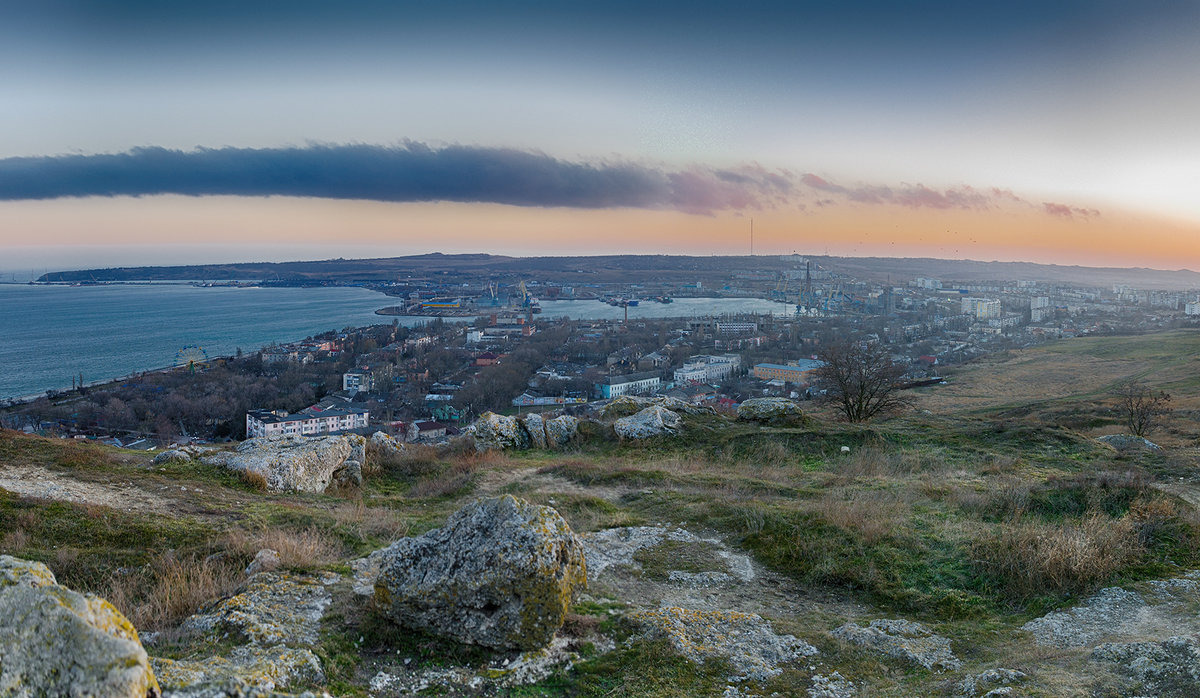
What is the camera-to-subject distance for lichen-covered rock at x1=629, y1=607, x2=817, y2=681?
5.62 m

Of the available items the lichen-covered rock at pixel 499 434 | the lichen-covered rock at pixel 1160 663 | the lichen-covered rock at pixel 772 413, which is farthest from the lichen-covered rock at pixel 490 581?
the lichen-covered rock at pixel 772 413

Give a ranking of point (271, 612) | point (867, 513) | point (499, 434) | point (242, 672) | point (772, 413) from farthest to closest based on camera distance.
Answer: point (772, 413) → point (499, 434) → point (867, 513) → point (271, 612) → point (242, 672)

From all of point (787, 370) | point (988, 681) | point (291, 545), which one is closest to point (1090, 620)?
point (988, 681)

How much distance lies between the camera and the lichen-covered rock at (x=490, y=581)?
548 centimetres

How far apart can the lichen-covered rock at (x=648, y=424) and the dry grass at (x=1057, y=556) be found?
10912mm

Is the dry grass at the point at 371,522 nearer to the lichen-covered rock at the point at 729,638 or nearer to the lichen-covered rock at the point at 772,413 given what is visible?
the lichen-covered rock at the point at 729,638

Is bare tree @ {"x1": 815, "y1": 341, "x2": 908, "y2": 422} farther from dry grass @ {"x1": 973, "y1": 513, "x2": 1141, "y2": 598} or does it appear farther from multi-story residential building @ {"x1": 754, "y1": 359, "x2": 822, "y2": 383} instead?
multi-story residential building @ {"x1": 754, "y1": 359, "x2": 822, "y2": 383}

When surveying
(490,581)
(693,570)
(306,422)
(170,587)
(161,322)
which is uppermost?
(490,581)

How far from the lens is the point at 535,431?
19.1m

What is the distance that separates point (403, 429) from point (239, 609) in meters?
26.1

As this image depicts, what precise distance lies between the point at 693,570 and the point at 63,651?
21.8ft

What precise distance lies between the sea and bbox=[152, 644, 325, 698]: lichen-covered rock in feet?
188

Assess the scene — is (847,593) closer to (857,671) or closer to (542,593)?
(857,671)

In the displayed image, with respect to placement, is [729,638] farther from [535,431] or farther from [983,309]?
[983,309]
